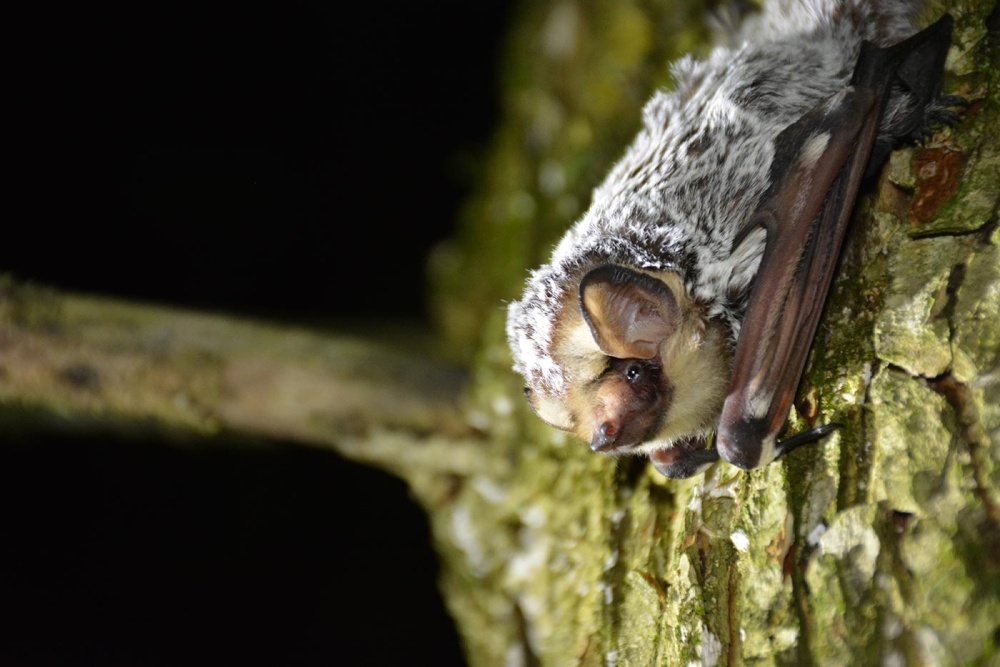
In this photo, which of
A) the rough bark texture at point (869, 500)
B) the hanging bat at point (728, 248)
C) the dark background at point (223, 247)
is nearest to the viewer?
the rough bark texture at point (869, 500)

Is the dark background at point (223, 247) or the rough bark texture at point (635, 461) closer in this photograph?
the rough bark texture at point (635, 461)

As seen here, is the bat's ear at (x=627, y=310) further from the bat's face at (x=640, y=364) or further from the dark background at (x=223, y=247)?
the dark background at (x=223, y=247)

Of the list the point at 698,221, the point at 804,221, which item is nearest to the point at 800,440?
A: the point at 804,221

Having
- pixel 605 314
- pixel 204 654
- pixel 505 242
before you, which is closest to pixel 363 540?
pixel 204 654

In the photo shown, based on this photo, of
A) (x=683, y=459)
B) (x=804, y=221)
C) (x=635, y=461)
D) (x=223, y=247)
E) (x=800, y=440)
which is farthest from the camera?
(x=223, y=247)

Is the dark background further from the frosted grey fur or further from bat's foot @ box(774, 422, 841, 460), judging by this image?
bat's foot @ box(774, 422, 841, 460)

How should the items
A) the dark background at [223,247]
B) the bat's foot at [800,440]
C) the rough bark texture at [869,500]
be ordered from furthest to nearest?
the dark background at [223,247] < the bat's foot at [800,440] < the rough bark texture at [869,500]

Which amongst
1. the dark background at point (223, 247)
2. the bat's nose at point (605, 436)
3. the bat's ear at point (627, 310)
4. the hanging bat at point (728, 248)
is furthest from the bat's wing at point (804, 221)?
the dark background at point (223, 247)

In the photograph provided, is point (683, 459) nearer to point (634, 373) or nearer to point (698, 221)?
point (634, 373)
